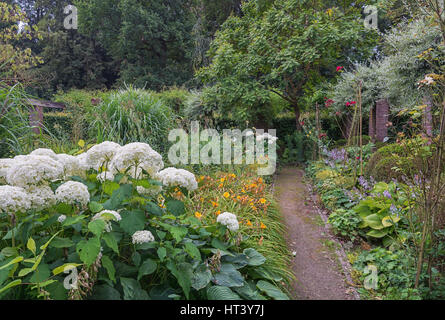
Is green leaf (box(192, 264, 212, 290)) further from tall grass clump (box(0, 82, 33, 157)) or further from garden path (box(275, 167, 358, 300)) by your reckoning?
tall grass clump (box(0, 82, 33, 157))

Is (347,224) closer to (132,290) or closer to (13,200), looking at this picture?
(132,290)

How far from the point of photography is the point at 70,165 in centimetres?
169

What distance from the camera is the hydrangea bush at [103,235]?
50.1 inches

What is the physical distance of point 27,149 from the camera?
8.61 feet

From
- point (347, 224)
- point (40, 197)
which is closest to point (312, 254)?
point (347, 224)

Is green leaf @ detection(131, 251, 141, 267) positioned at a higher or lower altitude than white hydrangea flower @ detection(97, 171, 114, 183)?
lower

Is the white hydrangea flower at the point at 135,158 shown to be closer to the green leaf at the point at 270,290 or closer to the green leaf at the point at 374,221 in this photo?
the green leaf at the point at 270,290

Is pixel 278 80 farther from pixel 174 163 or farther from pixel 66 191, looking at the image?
pixel 66 191

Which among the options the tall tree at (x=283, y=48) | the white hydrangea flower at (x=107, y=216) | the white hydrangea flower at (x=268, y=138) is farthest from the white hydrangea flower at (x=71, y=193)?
the tall tree at (x=283, y=48)

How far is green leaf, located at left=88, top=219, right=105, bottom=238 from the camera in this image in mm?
1204

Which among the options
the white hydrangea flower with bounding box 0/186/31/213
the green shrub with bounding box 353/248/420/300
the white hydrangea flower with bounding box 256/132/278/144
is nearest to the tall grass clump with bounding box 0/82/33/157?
the white hydrangea flower with bounding box 0/186/31/213

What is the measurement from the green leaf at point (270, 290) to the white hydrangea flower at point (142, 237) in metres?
0.84

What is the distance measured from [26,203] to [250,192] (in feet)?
9.21
